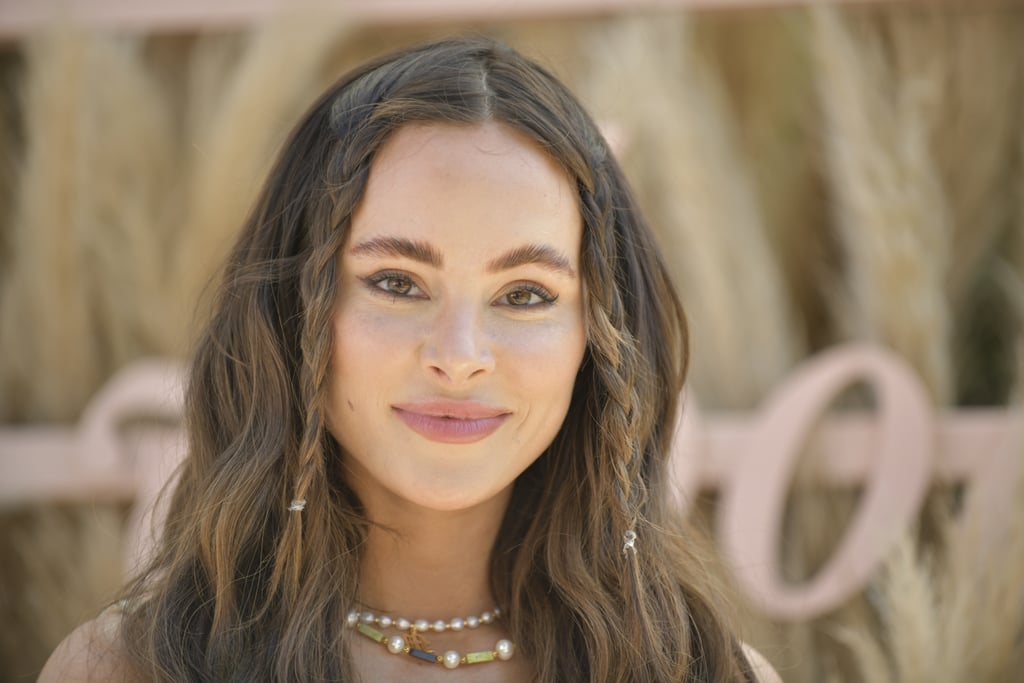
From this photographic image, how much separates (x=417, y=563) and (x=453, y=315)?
1.36 feet

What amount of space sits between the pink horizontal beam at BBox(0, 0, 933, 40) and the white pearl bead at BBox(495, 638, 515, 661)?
1678 mm

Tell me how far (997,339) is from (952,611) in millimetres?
998

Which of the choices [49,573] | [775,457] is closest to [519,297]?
[775,457]

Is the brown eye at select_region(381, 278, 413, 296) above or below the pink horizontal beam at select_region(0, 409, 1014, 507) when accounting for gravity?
above

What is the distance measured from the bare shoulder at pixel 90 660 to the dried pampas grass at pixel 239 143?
4.12 ft

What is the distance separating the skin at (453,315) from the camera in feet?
5.52

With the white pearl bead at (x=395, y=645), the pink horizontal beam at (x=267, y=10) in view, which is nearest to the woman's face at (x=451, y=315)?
the white pearl bead at (x=395, y=645)

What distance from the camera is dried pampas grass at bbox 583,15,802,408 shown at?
9.42 feet

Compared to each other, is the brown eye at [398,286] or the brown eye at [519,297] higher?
the brown eye at [398,286]

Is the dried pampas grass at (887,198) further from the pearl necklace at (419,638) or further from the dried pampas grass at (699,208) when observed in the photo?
the pearl necklace at (419,638)

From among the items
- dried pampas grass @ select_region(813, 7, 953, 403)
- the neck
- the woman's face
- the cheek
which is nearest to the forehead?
the woman's face

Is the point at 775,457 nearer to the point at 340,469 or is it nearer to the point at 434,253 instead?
the point at 340,469

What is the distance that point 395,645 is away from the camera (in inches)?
70.8

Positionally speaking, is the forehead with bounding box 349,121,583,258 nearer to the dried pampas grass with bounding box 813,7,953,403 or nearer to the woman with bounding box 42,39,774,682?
the woman with bounding box 42,39,774,682
